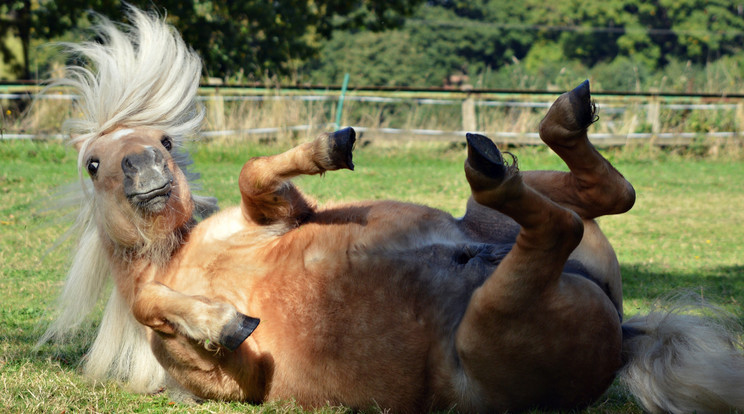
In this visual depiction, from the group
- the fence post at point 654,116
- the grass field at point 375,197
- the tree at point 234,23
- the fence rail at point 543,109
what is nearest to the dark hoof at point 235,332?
the grass field at point 375,197

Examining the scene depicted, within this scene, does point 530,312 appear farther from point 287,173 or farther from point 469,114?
point 469,114

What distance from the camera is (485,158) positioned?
92.8 inches

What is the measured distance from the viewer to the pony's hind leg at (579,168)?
2883 millimetres

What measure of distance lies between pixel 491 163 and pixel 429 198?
24.0 feet

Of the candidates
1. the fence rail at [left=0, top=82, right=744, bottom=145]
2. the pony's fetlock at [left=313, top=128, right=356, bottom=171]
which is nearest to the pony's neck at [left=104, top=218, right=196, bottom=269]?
the pony's fetlock at [left=313, top=128, right=356, bottom=171]

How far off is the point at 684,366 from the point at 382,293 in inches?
46.2

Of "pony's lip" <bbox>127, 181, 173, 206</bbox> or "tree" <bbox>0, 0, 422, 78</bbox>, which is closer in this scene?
"pony's lip" <bbox>127, 181, 173, 206</bbox>

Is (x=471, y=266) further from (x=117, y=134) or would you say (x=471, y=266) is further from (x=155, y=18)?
(x=155, y=18)

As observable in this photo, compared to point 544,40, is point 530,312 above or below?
above

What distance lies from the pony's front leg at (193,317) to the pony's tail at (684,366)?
4.94 ft

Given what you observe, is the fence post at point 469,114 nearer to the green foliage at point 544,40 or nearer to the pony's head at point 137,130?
the pony's head at point 137,130

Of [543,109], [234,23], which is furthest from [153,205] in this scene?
[234,23]

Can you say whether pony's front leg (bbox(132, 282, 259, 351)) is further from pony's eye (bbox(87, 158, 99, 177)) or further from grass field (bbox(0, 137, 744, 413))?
pony's eye (bbox(87, 158, 99, 177))

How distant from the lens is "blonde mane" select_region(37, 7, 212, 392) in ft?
11.0
